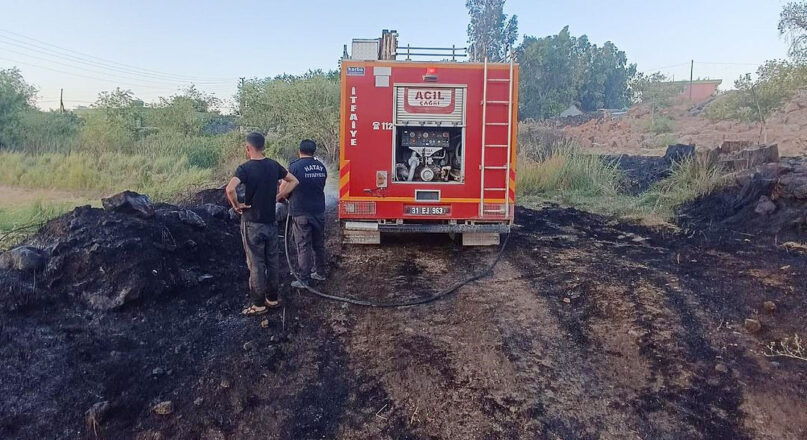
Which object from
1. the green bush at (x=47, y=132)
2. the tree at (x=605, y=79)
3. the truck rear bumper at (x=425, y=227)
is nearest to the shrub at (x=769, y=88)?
the truck rear bumper at (x=425, y=227)

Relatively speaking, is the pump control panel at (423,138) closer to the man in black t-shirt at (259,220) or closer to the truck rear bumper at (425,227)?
the truck rear bumper at (425,227)

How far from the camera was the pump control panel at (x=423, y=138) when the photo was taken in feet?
28.1

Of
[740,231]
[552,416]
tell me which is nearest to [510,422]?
[552,416]

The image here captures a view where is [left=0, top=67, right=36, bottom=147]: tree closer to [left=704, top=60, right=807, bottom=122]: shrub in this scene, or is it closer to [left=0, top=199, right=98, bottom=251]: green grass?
[left=0, top=199, right=98, bottom=251]: green grass

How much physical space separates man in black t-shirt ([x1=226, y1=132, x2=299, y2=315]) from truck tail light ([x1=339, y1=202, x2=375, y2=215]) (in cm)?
235

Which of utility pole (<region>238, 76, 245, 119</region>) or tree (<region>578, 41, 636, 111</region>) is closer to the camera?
utility pole (<region>238, 76, 245, 119</region>)

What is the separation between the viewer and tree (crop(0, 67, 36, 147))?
66.6 ft

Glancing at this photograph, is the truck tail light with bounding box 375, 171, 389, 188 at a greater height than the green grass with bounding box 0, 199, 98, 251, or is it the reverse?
the truck tail light with bounding box 375, 171, 389, 188

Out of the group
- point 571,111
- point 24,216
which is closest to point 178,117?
point 24,216

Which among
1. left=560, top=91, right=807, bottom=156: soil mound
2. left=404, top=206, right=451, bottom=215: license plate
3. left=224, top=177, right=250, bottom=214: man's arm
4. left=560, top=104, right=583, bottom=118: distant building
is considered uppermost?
left=560, top=104, right=583, bottom=118: distant building

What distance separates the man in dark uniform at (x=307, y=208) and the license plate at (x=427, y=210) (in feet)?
5.71

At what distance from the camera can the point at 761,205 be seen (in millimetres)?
9562

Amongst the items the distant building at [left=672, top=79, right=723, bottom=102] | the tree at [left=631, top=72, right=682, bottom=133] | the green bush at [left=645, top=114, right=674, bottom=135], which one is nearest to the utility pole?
the green bush at [left=645, top=114, right=674, bottom=135]

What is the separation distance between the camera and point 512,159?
26.8ft
